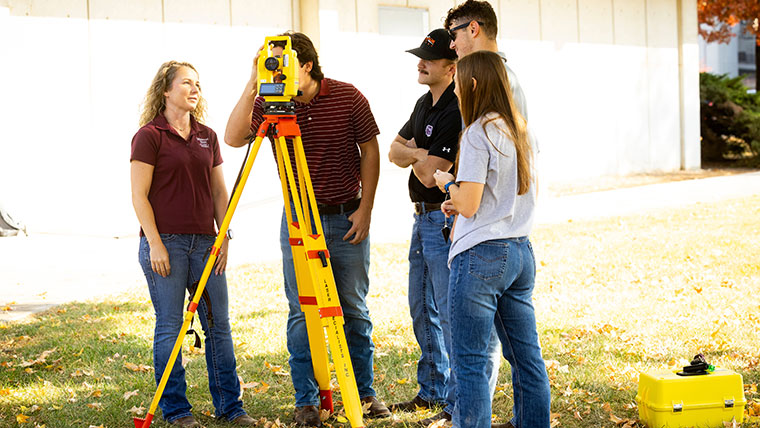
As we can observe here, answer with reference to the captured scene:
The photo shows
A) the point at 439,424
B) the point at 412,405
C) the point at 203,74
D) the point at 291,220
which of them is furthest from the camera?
the point at 203,74

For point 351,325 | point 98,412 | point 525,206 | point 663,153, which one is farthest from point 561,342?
point 663,153

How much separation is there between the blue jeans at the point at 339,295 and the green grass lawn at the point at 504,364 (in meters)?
0.32

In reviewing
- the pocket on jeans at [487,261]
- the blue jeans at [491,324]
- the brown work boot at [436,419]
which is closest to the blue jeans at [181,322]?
the brown work boot at [436,419]

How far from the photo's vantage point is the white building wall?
12.5 m

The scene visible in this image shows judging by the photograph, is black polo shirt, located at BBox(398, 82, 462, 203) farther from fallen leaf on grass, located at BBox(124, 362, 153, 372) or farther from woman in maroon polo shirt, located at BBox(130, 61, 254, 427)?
fallen leaf on grass, located at BBox(124, 362, 153, 372)

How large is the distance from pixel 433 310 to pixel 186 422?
1475mm

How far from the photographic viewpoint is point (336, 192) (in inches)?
183

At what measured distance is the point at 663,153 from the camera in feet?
69.1

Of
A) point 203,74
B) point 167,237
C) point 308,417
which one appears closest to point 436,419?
point 308,417

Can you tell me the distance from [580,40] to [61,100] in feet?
37.9

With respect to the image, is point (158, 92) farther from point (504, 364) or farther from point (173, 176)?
point (504, 364)

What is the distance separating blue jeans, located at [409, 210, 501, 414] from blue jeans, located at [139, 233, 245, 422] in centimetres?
105

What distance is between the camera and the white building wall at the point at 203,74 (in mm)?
12516

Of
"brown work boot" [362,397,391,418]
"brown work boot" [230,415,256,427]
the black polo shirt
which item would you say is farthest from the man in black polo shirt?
"brown work boot" [230,415,256,427]
